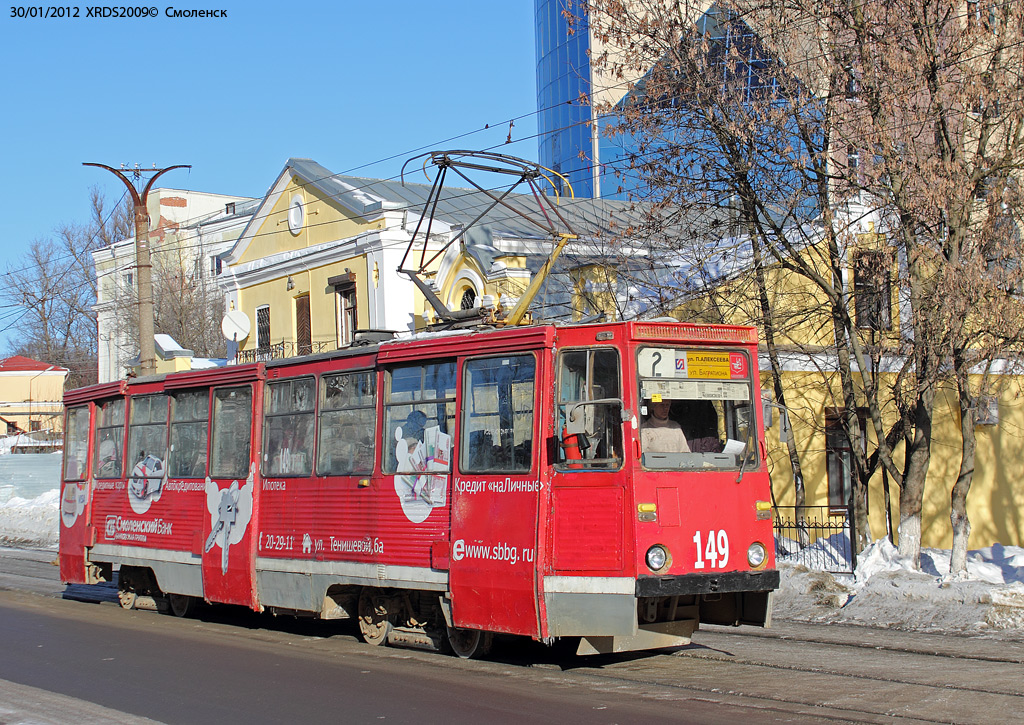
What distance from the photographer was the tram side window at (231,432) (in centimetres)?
1294

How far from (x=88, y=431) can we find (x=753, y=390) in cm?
1094

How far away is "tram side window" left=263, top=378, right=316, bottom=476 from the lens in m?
12.1

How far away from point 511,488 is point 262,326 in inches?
923

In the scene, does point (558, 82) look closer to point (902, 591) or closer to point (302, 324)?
point (302, 324)

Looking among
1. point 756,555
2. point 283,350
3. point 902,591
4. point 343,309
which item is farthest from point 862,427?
point 283,350

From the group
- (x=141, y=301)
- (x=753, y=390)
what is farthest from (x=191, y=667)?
(x=141, y=301)

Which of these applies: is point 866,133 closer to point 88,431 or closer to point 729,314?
point 729,314

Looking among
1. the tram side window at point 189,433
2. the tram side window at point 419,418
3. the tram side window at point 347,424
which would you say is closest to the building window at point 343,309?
the tram side window at point 189,433

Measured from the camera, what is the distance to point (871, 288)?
54.7ft

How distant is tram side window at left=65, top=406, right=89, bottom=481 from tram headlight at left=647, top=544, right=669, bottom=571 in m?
10.6

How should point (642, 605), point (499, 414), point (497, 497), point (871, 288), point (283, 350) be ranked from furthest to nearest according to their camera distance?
point (283, 350) → point (871, 288) → point (499, 414) → point (497, 497) → point (642, 605)

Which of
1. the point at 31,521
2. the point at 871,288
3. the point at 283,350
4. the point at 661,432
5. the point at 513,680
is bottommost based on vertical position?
the point at 513,680

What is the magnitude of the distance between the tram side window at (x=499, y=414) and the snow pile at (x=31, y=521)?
77.0ft

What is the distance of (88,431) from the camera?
54.0 feet
